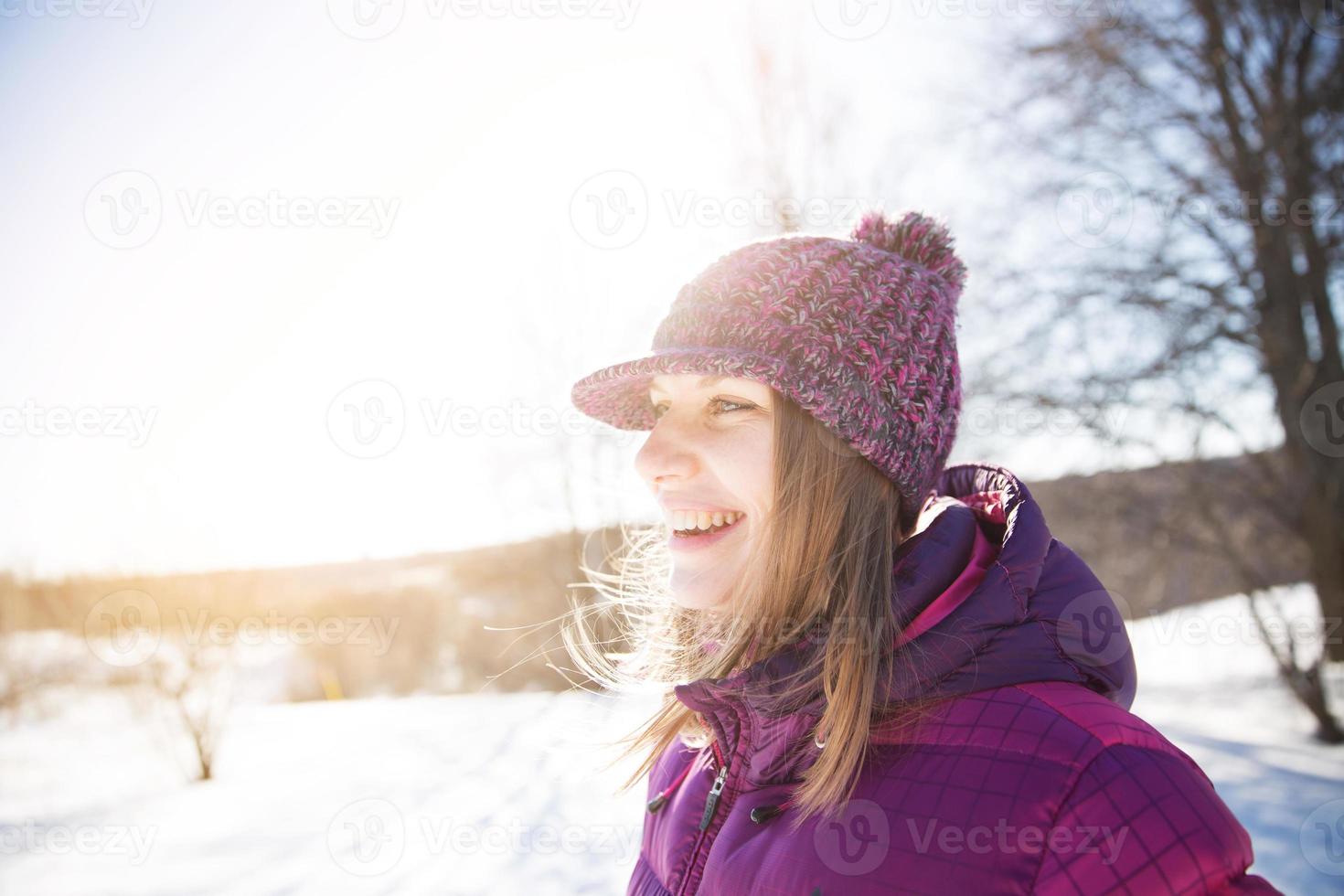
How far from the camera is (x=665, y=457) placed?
1.40 metres

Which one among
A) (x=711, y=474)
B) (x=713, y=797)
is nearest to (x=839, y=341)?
(x=711, y=474)

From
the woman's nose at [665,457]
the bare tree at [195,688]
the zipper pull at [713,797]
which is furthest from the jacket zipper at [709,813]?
the bare tree at [195,688]

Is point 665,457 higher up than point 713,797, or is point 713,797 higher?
point 665,457

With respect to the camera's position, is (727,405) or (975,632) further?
(727,405)

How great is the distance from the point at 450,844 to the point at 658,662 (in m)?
2.87

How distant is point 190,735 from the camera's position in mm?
5469

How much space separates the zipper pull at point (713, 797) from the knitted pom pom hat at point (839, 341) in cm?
62

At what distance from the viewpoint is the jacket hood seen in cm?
107

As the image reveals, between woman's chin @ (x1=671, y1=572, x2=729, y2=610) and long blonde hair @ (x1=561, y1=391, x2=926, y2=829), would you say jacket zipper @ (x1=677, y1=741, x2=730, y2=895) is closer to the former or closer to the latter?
long blonde hair @ (x1=561, y1=391, x2=926, y2=829)

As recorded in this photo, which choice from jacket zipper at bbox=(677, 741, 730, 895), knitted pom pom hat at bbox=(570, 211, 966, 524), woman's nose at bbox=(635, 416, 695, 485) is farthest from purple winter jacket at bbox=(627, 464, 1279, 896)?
woman's nose at bbox=(635, 416, 695, 485)

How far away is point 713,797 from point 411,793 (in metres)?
4.04

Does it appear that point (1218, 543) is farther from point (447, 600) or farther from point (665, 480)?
point (447, 600)

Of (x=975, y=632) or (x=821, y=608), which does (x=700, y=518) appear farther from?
(x=975, y=632)

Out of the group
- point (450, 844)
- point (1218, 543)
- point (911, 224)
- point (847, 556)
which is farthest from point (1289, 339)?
point (450, 844)
